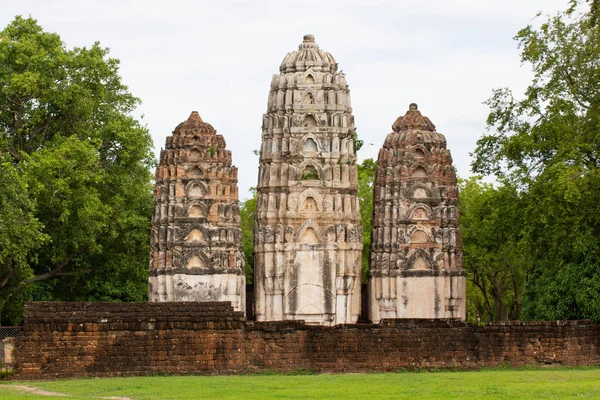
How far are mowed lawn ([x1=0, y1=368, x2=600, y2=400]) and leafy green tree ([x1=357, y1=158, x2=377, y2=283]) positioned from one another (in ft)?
95.9

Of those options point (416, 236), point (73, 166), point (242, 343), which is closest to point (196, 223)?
point (73, 166)

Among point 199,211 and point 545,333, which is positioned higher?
point 199,211

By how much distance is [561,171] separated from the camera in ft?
136

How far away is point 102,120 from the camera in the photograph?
176ft

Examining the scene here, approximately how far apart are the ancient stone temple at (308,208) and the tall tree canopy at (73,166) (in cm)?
614

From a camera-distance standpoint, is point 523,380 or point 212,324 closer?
point 523,380

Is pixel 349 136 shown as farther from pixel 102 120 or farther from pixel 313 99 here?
pixel 102 120

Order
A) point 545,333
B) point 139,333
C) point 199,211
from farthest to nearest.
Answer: point 199,211
point 545,333
point 139,333

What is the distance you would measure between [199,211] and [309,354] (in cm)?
1450

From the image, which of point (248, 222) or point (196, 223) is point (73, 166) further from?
point (248, 222)

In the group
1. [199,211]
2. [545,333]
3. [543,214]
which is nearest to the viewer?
[545,333]

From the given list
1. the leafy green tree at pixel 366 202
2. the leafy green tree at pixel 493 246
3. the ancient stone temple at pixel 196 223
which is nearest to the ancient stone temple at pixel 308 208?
the ancient stone temple at pixel 196 223

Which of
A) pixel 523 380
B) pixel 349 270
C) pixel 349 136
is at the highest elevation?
pixel 349 136

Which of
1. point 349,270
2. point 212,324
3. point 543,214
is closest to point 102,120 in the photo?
point 349,270
